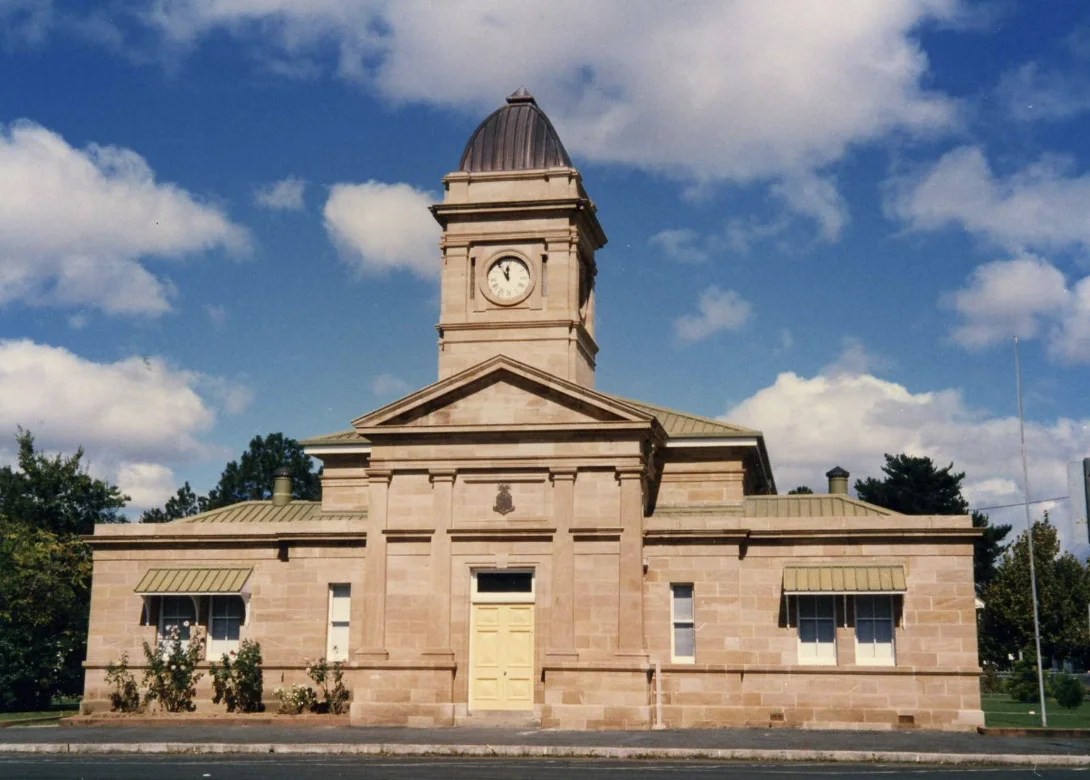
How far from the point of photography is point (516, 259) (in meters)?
35.2

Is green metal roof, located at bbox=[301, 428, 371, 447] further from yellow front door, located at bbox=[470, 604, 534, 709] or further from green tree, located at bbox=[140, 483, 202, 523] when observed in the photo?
green tree, located at bbox=[140, 483, 202, 523]

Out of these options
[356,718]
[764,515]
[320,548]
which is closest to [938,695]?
[764,515]

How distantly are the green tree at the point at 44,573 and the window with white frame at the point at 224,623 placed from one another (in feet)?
45.7

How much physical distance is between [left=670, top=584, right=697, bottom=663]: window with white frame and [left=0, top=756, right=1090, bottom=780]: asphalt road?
880 cm

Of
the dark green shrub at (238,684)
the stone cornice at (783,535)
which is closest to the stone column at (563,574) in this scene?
the stone cornice at (783,535)

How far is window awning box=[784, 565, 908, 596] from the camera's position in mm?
30188

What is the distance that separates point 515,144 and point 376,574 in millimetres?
13095

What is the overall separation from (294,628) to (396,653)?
3657mm

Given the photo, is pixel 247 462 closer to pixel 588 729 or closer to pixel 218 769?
pixel 588 729

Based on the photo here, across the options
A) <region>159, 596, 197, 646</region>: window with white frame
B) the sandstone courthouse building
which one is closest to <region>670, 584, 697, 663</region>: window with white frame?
the sandstone courthouse building

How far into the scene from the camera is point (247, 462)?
78375mm

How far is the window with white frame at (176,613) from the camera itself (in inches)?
1347

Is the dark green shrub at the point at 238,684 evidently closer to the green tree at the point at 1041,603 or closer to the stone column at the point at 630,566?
the stone column at the point at 630,566

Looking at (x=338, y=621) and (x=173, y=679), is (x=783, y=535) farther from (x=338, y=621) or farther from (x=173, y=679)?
(x=173, y=679)
